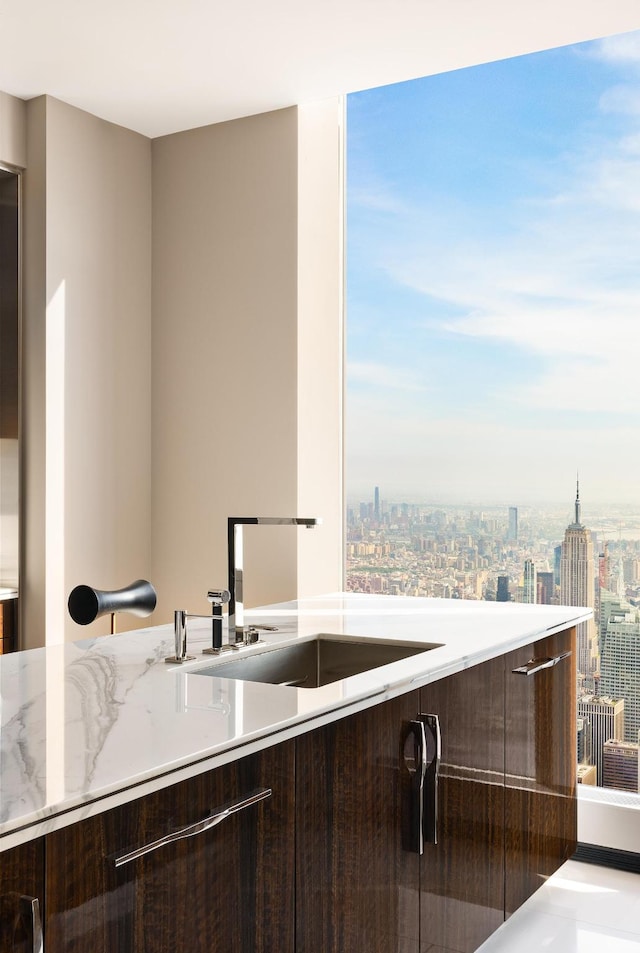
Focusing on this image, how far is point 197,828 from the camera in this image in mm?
1230

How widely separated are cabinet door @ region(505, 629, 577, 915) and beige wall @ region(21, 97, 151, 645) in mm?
1822

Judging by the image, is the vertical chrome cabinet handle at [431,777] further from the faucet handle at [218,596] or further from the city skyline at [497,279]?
the city skyline at [497,279]

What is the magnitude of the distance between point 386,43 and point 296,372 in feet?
3.87

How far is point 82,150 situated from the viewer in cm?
356

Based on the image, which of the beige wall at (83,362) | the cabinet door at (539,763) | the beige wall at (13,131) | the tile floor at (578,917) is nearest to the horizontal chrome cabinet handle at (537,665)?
the cabinet door at (539,763)

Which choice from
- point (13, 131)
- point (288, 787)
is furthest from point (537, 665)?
point (13, 131)

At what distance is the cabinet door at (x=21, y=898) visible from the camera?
0.97m

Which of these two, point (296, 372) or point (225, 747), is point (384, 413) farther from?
point (225, 747)

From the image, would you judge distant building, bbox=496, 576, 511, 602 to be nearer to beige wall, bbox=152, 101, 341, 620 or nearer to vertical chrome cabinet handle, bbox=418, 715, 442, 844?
beige wall, bbox=152, 101, 341, 620

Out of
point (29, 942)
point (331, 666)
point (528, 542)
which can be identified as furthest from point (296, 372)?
point (29, 942)

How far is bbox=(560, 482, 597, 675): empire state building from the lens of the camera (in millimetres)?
3131

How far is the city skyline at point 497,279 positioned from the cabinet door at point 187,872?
2081mm

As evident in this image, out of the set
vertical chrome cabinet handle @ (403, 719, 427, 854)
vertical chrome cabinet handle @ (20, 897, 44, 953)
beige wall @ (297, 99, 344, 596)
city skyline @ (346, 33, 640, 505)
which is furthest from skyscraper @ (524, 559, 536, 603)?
vertical chrome cabinet handle @ (20, 897, 44, 953)

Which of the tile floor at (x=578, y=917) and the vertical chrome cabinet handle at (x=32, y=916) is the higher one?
the vertical chrome cabinet handle at (x=32, y=916)
